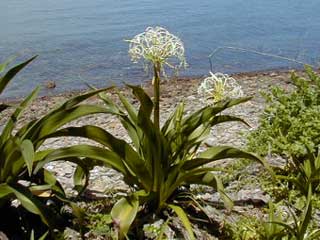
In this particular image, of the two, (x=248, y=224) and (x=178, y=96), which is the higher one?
(x=248, y=224)

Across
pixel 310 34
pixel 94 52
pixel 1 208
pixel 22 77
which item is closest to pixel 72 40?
pixel 94 52

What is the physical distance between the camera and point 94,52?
909 centimetres

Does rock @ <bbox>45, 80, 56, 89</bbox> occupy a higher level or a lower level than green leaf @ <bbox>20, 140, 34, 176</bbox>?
lower

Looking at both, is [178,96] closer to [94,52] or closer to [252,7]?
[94,52]

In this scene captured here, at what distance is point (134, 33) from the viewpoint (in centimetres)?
981

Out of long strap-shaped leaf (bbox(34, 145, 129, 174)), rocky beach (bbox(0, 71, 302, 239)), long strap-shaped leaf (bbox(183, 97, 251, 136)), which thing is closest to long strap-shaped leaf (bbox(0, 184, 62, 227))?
long strap-shaped leaf (bbox(34, 145, 129, 174))

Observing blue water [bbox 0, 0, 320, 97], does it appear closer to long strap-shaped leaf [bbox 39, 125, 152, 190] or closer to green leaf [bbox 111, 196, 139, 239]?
long strap-shaped leaf [bbox 39, 125, 152, 190]

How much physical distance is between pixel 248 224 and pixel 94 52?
618 cm

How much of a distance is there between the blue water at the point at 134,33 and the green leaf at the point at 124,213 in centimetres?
361

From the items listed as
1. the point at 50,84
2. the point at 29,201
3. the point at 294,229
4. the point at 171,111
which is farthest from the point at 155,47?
the point at 50,84

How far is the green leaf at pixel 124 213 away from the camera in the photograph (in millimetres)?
2863

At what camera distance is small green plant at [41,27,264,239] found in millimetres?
2939

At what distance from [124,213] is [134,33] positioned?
7.10 metres

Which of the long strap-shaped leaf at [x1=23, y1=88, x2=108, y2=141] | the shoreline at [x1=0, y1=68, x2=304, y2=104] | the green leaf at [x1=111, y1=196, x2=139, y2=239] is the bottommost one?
the shoreline at [x1=0, y1=68, x2=304, y2=104]
